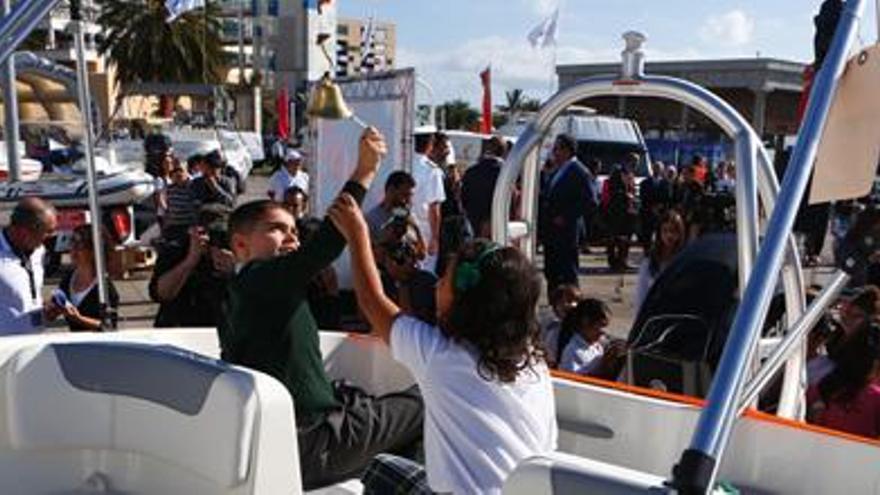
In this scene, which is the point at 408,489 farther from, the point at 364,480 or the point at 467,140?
the point at 467,140

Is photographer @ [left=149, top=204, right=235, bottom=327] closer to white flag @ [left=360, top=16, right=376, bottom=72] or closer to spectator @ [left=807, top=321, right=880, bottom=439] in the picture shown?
spectator @ [left=807, top=321, right=880, bottom=439]

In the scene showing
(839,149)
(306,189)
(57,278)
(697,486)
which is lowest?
(57,278)

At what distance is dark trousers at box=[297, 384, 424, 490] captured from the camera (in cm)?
304

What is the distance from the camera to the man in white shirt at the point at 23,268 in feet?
13.2

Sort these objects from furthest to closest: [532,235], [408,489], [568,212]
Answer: [568,212] → [532,235] → [408,489]

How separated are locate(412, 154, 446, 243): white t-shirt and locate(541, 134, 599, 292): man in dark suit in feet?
3.31

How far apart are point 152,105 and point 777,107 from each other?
32.8 metres

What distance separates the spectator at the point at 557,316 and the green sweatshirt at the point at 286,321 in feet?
6.73

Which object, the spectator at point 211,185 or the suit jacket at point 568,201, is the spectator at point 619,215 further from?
the spectator at point 211,185

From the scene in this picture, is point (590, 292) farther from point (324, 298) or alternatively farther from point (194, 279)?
point (194, 279)

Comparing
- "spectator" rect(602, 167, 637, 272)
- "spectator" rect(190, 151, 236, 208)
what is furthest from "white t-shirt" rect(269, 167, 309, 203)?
"spectator" rect(602, 167, 637, 272)

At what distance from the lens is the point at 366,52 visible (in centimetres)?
1347

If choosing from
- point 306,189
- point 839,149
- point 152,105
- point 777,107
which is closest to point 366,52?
point 306,189

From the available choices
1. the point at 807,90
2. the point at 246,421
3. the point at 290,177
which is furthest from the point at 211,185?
the point at 807,90
